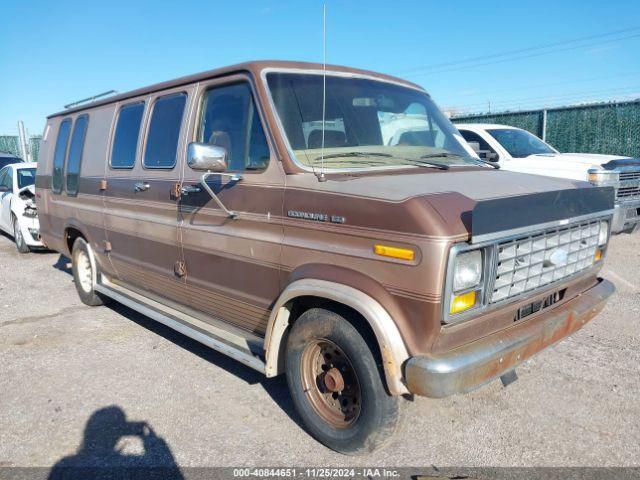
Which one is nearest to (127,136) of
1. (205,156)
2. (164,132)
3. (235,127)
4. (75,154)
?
(164,132)

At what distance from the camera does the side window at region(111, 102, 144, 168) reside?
4793 mm

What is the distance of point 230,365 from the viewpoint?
177 inches

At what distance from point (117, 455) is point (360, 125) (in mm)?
2739

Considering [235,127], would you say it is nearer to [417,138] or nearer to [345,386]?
[417,138]

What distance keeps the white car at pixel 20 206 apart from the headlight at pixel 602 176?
9.42m

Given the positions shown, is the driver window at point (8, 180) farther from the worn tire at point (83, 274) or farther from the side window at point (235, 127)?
the side window at point (235, 127)

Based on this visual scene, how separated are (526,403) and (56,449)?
10.5 ft

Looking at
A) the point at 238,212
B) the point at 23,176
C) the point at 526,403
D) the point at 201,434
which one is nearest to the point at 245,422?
the point at 201,434

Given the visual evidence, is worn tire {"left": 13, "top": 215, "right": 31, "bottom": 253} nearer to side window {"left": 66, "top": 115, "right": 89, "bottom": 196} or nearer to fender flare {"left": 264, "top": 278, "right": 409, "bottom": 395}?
side window {"left": 66, "top": 115, "right": 89, "bottom": 196}

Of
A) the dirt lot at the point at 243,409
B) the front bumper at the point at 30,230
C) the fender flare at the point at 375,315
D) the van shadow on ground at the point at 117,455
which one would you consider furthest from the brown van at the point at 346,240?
the front bumper at the point at 30,230

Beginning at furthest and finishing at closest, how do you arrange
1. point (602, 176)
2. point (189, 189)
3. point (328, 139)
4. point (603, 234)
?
point (602, 176), point (189, 189), point (603, 234), point (328, 139)

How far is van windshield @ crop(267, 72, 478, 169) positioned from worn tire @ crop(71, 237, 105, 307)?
3.71 m

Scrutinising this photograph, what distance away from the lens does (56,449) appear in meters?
3.31

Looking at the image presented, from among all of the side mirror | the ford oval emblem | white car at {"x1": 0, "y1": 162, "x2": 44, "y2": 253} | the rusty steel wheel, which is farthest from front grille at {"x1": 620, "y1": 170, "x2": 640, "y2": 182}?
white car at {"x1": 0, "y1": 162, "x2": 44, "y2": 253}
